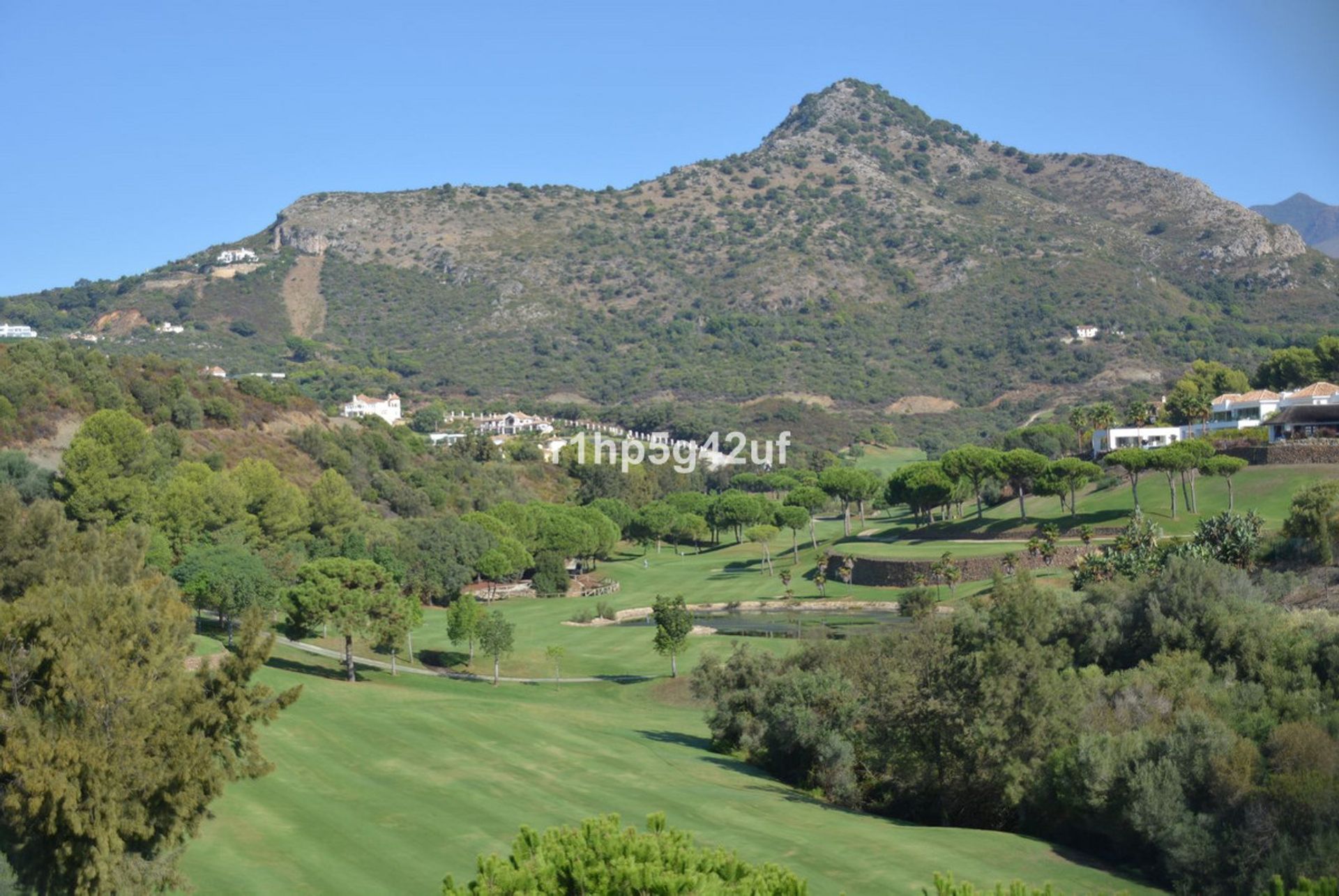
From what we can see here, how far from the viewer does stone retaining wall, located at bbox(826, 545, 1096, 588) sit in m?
74.9

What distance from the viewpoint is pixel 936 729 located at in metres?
33.8

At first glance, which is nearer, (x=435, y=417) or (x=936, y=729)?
(x=936, y=729)

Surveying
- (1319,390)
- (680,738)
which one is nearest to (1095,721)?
(680,738)

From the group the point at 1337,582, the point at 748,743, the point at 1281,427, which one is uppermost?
the point at 1281,427

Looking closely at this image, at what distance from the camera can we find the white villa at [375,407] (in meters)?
163

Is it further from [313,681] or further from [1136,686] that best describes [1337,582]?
[313,681]

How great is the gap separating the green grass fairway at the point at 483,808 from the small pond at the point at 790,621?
24.7 m

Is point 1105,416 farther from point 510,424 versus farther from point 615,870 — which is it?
point 510,424

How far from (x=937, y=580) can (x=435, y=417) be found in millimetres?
100342

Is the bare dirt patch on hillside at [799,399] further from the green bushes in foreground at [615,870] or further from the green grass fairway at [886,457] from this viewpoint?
the green bushes in foreground at [615,870]

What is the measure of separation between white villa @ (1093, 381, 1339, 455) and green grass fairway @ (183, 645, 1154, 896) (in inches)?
2483

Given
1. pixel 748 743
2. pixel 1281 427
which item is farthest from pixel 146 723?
pixel 1281 427

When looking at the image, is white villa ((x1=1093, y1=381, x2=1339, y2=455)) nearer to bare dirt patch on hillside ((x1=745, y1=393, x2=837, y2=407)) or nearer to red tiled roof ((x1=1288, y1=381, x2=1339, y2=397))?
red tiled roof ((x1=1288, y1=381, x2=1339, y2=397))

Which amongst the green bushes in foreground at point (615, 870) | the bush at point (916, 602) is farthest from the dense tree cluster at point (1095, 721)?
the bush at point (916, 602)
